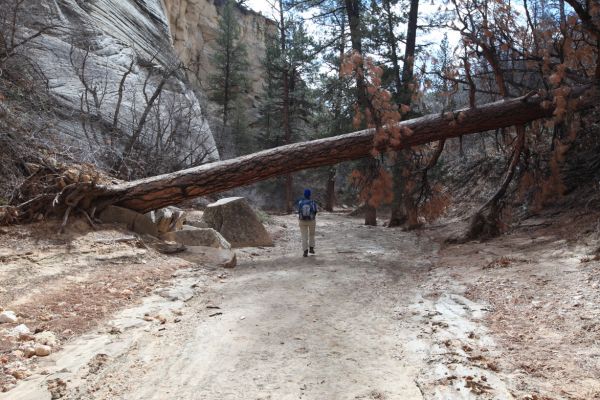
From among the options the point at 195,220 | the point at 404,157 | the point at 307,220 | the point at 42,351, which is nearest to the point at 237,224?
the point at 195,220

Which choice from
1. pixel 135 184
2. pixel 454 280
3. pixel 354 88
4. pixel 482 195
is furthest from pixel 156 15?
pixel 454 280

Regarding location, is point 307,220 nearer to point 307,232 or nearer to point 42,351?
point 307,232

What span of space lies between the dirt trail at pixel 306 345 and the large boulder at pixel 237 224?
363cm

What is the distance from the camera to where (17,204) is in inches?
259

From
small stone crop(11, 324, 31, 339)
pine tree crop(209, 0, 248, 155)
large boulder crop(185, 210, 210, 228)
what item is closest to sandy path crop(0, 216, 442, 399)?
small stone crop(11, 324, 31, 339)

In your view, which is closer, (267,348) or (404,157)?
(267,348)

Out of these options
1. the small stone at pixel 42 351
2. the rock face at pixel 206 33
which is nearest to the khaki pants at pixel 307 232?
the small stone at pixel 42 351

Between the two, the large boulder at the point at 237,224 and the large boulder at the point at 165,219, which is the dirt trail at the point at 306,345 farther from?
the large boulder at the point at 237,224

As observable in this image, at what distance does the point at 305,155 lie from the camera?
879cm

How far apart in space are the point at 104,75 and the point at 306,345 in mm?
12570

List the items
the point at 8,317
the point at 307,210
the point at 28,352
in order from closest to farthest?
the point at 28,352 → the point at 8,317 → the point at 307,210

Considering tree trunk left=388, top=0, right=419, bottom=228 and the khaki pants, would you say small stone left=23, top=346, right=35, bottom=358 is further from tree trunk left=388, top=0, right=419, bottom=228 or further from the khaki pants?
tree trunk left=388, top=0, right=419, bottom=228

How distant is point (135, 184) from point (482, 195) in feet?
33.7

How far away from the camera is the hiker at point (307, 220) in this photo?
8289 millimetres
